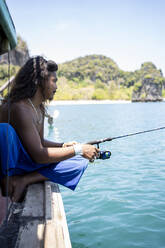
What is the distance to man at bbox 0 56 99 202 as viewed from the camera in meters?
2.43

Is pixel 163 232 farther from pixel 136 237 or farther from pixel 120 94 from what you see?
pixel 120 94

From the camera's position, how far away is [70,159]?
2939mm

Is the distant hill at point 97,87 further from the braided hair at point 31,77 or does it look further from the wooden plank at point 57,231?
the wooden plank at point 57,231

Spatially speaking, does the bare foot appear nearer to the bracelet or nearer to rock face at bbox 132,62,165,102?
the bracelet

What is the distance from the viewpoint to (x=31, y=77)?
104 inches

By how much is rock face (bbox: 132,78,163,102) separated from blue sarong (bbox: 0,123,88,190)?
148 metres

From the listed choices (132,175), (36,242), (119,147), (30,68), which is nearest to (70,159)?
(30,68)

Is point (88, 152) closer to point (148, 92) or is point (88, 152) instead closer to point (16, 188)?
point (16, 188)

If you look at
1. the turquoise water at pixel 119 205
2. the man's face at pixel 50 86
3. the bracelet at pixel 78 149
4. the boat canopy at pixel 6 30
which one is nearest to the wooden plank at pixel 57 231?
the bracelet at pixel 78 149

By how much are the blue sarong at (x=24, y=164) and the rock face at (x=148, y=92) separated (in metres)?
148

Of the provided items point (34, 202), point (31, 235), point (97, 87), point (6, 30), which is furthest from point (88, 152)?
point (97, 87)

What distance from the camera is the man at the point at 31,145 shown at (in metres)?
2.43

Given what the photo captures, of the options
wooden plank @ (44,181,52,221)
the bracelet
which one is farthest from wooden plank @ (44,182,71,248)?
the bracelet

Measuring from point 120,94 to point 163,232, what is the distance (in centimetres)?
16659
